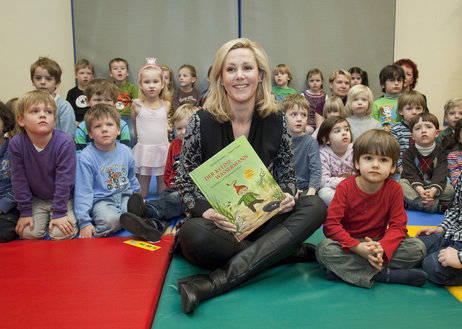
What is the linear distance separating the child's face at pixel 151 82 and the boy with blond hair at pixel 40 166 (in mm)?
1203

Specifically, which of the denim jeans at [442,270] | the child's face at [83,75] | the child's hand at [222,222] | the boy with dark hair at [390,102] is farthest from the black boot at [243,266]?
the child's face at [83,75]

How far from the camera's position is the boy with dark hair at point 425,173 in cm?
271

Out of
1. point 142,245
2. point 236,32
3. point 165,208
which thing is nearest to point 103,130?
point 165,208

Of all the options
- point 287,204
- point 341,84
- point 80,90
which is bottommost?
point 287,204

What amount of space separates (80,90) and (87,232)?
2854 millimetres

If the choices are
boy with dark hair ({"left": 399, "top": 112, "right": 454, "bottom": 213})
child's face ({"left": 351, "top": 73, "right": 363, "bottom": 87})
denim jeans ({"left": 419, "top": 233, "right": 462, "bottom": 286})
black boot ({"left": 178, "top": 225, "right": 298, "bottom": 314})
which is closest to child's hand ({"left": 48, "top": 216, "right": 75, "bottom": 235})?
black boot ({"left": 178, "top": 225, "right": 298, "bottom": 314})

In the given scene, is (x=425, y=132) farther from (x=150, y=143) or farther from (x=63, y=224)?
(x=63, y=224)

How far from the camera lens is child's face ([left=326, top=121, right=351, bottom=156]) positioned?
287 centimetres

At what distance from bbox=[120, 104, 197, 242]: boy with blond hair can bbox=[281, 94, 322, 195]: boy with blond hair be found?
794 mm

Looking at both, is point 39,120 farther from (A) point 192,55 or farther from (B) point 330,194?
(A) point 192,55

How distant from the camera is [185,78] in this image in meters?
5.25

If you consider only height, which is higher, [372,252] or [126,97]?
[126,97]

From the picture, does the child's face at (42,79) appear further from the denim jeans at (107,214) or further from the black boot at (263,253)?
Answer: the black boot at (263,253)

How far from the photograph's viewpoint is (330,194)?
2.78 meters
